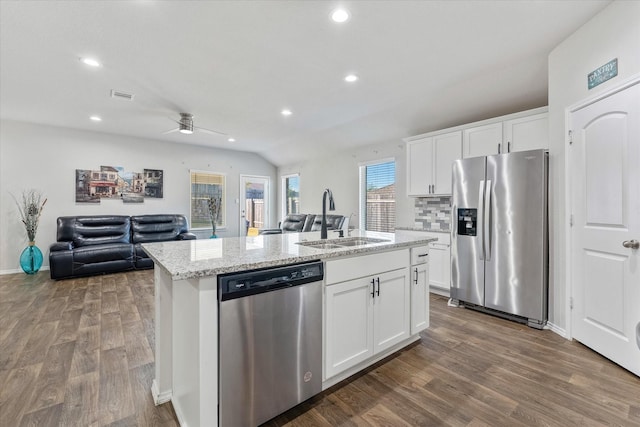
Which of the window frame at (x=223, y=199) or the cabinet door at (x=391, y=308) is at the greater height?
the window frame at (x=223, y=199)

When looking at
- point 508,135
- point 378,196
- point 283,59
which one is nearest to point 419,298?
point 508,135

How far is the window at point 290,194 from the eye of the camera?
7.97 meters

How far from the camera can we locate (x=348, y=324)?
6.47ft

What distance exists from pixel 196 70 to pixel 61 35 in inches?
43.4

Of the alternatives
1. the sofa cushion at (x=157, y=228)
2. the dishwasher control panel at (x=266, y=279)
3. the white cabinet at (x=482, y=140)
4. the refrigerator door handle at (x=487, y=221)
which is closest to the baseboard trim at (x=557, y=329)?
the refrigerator door handle at (x=487, y=221)

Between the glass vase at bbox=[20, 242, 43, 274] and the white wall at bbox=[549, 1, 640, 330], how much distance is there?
7.56 metres

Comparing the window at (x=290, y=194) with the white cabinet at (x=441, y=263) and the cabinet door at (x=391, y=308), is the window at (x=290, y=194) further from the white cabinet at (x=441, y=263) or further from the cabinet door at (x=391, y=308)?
the cabinet door at (x=391, y=308)

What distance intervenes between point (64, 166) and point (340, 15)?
610 cm

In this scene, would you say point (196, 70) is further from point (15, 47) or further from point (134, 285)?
point (134, 285)

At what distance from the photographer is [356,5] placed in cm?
213

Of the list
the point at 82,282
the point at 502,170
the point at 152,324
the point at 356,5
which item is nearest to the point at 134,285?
the point at 82,282

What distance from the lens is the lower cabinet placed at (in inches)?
74.1

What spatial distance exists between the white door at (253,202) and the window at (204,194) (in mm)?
533

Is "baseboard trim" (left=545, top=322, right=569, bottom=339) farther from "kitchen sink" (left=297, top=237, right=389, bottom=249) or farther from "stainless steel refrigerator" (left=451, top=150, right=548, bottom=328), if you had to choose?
"kitchen sink" (left=297, top=237, right=389, bottom=249)
